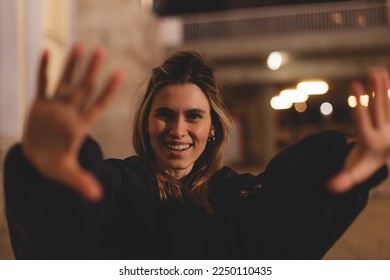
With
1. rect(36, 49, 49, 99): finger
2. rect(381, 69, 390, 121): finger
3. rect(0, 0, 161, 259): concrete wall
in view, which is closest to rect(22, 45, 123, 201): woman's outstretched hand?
rect(36, 49, 49, 99): finger

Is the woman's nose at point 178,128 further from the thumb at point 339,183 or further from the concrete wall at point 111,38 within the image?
the concrete wall at point 111,38

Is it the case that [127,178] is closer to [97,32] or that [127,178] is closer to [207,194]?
Answer: [207,194]

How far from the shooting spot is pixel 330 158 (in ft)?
2.43

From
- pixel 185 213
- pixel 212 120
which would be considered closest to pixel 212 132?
pixel 212 120

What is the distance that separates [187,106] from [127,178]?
0.74 ft

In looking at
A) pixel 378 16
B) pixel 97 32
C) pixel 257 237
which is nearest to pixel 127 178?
pixel 257 237

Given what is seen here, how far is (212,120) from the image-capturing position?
1019 millimetres

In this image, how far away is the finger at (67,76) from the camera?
1.73 feet

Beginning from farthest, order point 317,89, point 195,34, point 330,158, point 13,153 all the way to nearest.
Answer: point 317,89, point 195,34, point 330,158, point 13,153

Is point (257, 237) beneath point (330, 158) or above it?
beneath

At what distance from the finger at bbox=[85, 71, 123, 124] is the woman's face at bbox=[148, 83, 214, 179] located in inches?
14.5

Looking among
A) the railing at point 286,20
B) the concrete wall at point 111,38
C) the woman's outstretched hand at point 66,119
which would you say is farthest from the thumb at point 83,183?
the railing at point 286,20

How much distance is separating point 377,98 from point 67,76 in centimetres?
52

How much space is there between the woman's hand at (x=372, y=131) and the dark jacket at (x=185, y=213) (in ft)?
0.15
